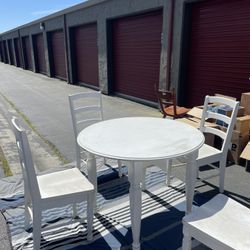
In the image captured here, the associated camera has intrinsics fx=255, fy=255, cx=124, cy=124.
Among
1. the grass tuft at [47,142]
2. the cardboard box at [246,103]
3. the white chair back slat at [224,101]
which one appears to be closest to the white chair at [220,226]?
the white chair back slat at [224,101]

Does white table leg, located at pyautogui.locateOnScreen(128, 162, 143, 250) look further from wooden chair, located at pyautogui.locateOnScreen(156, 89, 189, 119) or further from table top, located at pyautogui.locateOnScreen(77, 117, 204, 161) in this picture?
wooden chair, located at pyautogui.locateOnScreen(156, 89, 189, 119)

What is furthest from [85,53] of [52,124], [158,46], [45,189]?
[45,189]

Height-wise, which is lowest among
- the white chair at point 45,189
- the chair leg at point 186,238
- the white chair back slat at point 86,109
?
the chair leg at point 186,238

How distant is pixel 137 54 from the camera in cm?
773

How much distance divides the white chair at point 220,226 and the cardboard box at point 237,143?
200 centimetres

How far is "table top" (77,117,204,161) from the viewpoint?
1.89 m

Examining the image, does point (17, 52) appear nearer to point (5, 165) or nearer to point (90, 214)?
point (5, 165)

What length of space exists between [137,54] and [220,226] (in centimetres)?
674

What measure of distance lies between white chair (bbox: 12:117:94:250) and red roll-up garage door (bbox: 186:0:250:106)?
152 inches

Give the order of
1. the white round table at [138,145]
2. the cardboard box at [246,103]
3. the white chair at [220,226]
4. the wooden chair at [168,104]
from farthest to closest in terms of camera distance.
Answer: the wooden chair at [168,104]
the cardboard box at [246,103]
the white round table at [138,145]
the white chair at [220,226]

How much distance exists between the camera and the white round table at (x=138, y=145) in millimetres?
1905

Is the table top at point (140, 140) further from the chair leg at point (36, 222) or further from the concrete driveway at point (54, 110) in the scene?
the concrete driveway at point (54, 110)

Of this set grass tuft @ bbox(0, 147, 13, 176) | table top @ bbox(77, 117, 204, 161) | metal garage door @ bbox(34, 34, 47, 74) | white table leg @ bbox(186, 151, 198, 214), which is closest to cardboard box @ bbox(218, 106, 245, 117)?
table top @ bbox(77, 117, 204, 161)

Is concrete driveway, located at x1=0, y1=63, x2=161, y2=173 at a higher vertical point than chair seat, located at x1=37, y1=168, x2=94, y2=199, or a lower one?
lower
